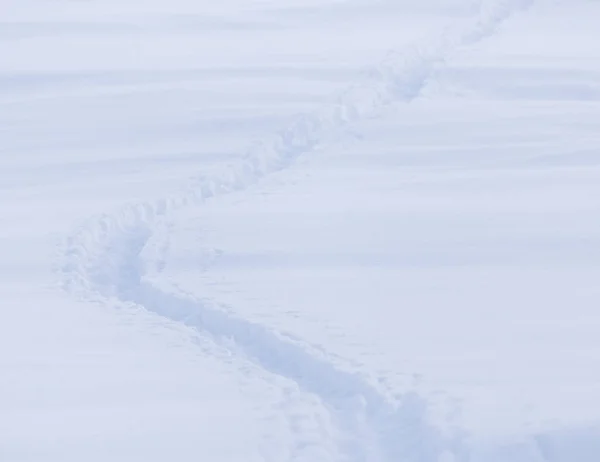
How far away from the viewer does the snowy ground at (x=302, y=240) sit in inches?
138

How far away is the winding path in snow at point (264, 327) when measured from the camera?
137 inches

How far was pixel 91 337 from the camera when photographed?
4.09m

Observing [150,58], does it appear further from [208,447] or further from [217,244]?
[208,447]

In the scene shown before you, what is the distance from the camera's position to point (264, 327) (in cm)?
409

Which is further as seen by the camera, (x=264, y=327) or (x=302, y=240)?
(x=302, y=240)

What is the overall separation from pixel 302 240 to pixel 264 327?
78 cm

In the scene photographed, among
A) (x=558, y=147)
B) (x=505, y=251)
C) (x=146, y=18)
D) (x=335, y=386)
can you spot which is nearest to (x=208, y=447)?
(x=335, y=386)

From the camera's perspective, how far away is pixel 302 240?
4.79 metres

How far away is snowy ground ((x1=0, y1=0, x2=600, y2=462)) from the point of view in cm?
351

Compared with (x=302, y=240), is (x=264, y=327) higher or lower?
lower

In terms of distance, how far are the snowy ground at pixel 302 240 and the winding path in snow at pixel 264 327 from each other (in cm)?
1

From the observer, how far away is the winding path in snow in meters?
3.47

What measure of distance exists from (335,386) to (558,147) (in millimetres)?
2448

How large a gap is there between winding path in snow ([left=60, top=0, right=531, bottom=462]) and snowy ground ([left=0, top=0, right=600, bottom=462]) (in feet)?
0.03
